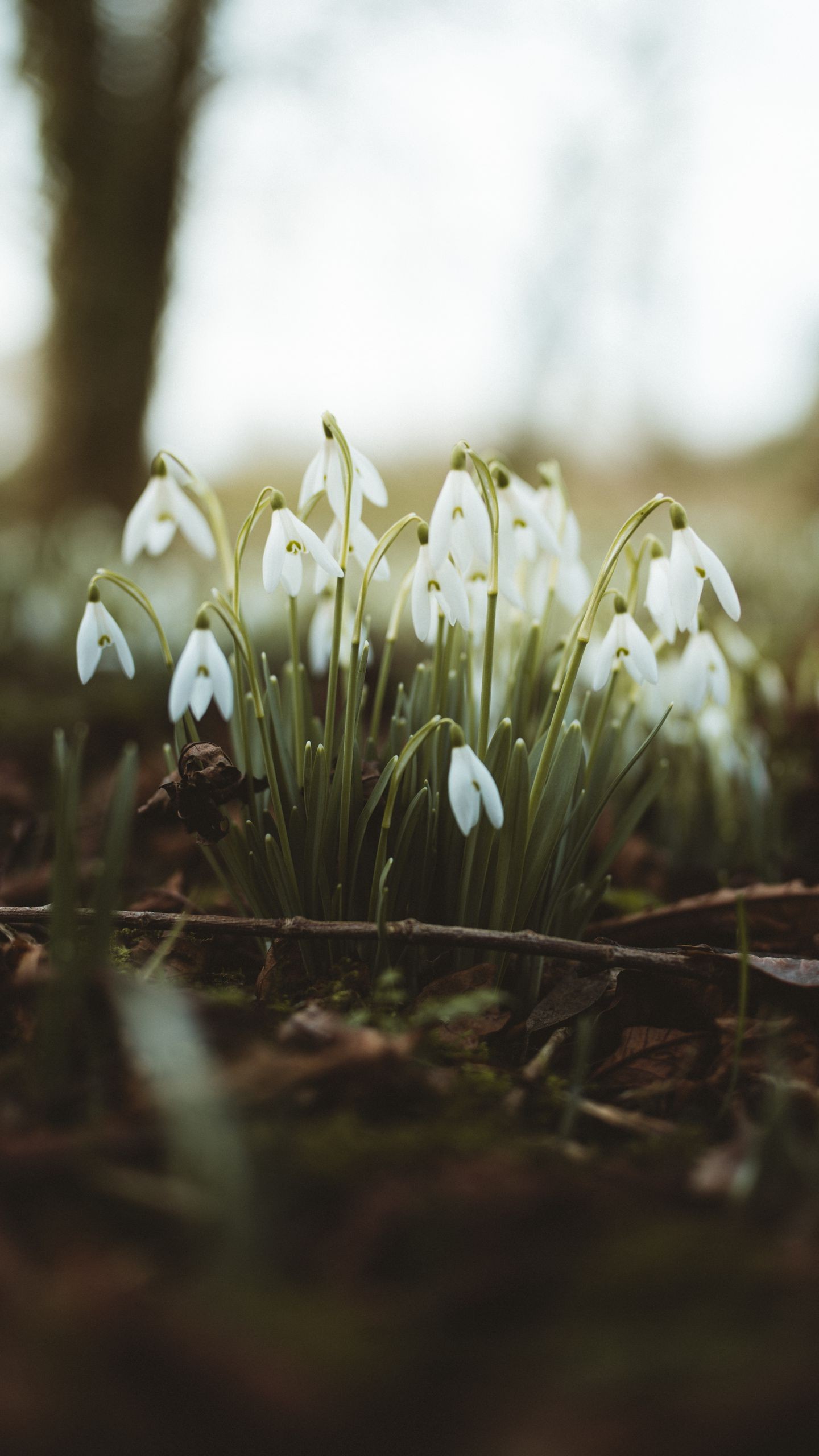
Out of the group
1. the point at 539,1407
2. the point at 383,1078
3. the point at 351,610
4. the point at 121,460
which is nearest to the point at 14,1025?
the point at 383,1078

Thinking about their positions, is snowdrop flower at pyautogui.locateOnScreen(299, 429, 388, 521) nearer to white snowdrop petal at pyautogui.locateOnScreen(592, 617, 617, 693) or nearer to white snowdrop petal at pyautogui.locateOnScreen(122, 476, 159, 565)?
white snowdrop petal at pyautogui.locateOnScreen(122, 476, 159, 565)

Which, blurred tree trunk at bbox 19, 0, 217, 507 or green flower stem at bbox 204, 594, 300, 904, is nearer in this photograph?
green flower stem at bbox 204, 594, 300, 904

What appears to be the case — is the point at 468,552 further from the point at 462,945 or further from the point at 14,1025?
the point at 14,1025

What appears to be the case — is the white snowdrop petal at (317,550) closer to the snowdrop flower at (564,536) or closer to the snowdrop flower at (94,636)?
the snowdrop flower at (94,636)

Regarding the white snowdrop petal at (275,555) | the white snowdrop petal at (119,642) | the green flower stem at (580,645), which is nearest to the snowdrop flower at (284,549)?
the white snowdrop petal at (275,555)

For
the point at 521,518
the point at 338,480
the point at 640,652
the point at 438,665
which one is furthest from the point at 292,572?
the point at 640,652

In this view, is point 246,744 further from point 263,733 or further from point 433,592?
point 433,592

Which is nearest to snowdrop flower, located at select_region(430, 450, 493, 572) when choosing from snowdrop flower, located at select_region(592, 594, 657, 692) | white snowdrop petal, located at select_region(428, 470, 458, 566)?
white snowdrop petal, located at select_region(428, 470, 458, 566)
